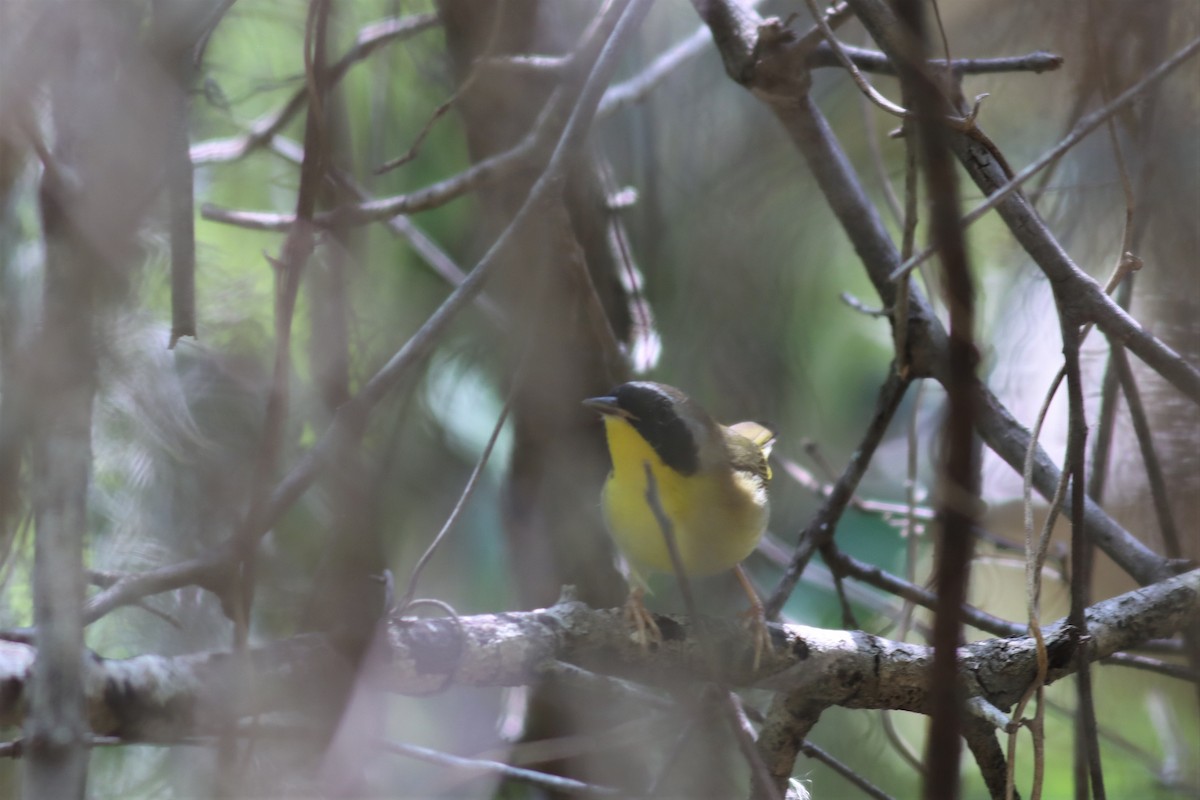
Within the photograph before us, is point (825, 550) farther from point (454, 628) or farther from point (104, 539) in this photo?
point (104, 539)

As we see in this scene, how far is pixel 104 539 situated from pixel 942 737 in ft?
6.86

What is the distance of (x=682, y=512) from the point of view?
2.26 meters

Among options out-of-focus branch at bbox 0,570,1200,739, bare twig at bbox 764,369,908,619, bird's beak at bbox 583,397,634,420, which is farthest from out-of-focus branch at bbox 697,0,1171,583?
bird's beak at bbox 583,397,634,420

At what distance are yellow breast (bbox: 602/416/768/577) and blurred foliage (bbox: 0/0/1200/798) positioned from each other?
0.54 metres

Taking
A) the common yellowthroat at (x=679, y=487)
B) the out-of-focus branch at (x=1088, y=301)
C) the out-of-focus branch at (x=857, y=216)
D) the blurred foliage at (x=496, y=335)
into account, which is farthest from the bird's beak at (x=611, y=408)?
the out-of-focus branch at (x=1088, y=301)

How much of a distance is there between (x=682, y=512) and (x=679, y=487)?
78 millimetres

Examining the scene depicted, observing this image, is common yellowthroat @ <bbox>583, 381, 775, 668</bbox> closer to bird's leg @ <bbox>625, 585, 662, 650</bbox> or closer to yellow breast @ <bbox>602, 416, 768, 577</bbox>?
yellow breast @ <bbox>602, 416, 768, 577</bbox>

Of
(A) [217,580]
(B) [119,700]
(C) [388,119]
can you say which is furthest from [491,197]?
(B) [119,700]

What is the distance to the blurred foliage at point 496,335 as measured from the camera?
218 centimetres

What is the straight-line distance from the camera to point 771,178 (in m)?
3.21

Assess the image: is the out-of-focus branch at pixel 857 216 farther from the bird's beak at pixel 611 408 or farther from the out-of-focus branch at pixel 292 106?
the out-of-focus branch at pixel 292 106

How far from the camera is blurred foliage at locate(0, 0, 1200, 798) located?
7.14 ft

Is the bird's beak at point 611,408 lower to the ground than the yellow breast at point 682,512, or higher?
higher

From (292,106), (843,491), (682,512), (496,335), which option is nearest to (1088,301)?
(843,491)
